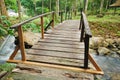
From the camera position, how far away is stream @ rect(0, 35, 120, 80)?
6.70m

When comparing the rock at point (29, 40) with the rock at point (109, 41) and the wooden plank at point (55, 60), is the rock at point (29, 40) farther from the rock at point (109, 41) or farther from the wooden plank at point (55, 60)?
the rock at point (109, 41)

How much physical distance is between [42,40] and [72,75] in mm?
2490

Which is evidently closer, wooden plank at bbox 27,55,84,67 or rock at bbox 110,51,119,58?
wooden plank at bbox 27,55,84,67

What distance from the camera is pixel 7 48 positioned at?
27.1ft

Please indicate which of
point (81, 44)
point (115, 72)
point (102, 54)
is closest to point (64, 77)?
point (81, 44)

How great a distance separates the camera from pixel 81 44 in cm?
514

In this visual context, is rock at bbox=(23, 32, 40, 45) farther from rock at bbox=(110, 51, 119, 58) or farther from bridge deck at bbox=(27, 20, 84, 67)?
rock at bbox=(110, 51, 119, 58)

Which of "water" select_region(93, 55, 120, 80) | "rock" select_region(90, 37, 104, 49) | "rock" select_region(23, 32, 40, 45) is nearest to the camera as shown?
"water" select_region(93, 55, 120, 80)

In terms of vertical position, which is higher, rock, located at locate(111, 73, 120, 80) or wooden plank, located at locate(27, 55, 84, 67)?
wooden plank, located at locate(27, 55, 84, 67)

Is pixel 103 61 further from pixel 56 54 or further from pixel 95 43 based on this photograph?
pixel 56 54

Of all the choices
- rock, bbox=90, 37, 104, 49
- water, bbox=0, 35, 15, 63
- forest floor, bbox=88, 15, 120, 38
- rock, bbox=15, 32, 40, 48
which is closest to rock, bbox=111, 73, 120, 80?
rock, bbox=90, 37, 104, 49

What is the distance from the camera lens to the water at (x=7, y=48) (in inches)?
282

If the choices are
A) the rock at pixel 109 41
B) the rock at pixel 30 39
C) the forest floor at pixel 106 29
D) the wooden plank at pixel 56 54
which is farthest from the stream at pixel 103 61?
the forest floor at pixel 106 29

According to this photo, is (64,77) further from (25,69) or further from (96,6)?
(96,6)
